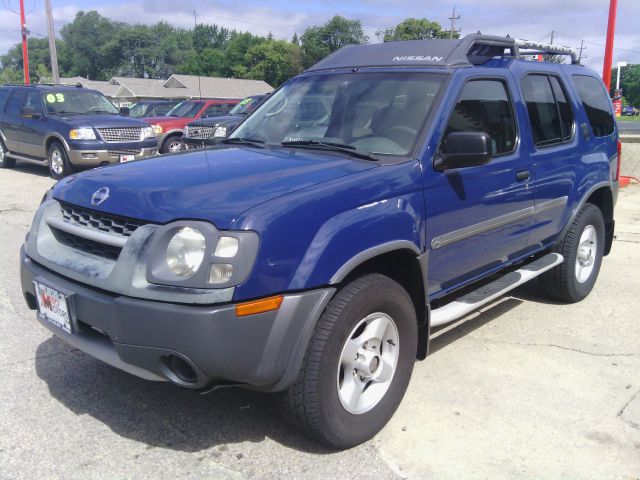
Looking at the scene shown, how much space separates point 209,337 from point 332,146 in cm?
158

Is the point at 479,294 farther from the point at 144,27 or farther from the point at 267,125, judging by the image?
the point at 144,27

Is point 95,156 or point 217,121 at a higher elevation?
point 217,121

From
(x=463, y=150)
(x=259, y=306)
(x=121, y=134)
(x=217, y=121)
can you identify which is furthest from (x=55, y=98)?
(x=259, y=306)

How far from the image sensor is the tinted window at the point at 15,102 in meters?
13.1

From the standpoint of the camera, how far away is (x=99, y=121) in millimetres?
11984

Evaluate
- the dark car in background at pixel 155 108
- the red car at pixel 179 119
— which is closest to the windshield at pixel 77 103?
the red car at pixel 179 119

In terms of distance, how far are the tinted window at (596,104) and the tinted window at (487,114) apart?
1.33 metres

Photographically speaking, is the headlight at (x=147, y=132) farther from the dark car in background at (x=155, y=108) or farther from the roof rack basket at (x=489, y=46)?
the roof rack basket at (x=489, y=46)

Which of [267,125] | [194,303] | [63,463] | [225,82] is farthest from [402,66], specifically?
[225,82]

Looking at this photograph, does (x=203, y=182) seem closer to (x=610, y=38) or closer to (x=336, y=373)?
(x=336, y=373)

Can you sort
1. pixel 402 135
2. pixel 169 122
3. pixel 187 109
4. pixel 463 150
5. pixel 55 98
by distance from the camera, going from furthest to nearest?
pixel 187 109 < pixel 169 122 < pixel 55 98 < pixel 402 135 < pixel 463 150

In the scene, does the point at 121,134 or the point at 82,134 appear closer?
the point at 82,134

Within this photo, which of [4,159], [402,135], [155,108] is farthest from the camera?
[155,108]

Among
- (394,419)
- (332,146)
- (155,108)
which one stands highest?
(332,146)
